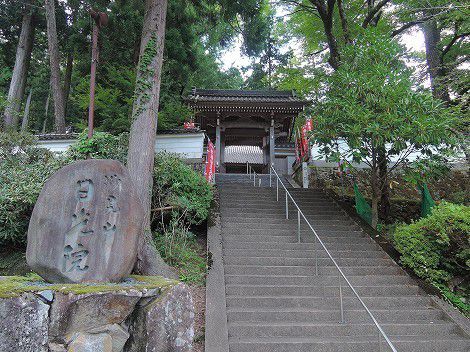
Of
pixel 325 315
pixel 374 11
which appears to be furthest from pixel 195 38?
pixel 325 315

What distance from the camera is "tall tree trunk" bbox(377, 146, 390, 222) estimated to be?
7199 millimetres

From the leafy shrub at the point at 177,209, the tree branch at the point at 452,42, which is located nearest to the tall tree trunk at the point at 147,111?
the leafy shrub at the point at 177,209

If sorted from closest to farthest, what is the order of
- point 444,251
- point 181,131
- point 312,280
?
1. point 312,280
2. point 444,251
3. point 181,131

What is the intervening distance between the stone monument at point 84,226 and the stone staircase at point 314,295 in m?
1.86

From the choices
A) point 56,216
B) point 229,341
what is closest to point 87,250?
point 56,216

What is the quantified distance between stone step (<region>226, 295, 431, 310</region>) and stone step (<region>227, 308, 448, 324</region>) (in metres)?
0.14

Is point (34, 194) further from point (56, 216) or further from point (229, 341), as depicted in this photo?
point (229, 341)

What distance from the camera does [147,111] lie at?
20.1 ft

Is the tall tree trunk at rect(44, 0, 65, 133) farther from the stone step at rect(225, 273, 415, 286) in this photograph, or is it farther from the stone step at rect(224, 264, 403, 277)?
the stone step at rect(225, 273, 415, 286)

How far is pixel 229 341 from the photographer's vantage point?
3.86 m

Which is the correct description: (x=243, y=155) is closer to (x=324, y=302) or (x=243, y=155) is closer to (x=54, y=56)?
(x=54, y=56)

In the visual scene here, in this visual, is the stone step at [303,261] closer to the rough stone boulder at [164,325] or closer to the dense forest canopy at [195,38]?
the rough stone boulder at [164,325]

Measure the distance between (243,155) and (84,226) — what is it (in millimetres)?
18190

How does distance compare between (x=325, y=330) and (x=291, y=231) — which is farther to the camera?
(x=291, y=231)
